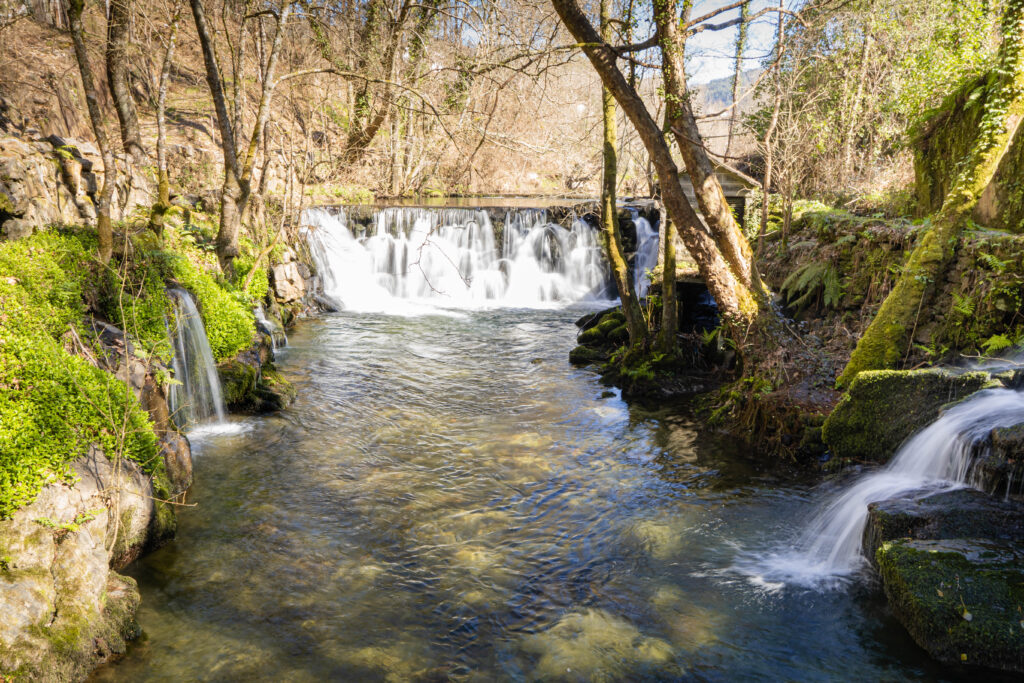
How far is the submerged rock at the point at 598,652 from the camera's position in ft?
13.8

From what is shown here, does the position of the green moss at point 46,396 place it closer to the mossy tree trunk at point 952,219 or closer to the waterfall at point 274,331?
the waterfall at point 274,331

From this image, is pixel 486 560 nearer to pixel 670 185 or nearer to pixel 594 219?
pixel 670 185

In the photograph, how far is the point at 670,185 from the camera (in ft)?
26.6

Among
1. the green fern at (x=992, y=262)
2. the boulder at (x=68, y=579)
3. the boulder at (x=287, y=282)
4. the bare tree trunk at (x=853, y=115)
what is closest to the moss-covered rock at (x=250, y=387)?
the boulder at (x=68, y=579)

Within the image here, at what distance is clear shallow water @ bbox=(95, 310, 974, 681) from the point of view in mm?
4312

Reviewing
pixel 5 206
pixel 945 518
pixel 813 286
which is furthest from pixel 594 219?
pixel 945 518

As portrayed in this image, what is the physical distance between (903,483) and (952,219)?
12.2 ft

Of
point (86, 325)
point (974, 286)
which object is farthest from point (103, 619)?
point (974, 286)

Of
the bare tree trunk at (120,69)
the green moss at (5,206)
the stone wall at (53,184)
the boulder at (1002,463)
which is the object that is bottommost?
the boulder at (1002,463)

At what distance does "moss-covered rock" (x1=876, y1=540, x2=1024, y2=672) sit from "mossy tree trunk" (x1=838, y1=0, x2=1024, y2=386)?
3.58m

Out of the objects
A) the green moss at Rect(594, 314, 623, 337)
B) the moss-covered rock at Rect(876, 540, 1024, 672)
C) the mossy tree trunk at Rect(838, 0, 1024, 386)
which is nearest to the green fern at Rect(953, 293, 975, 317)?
the mossy tree trunk at Rect(838, 0, 1024, 386)

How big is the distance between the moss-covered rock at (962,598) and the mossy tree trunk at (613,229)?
6.19 meters

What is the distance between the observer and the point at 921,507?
4.90 meters

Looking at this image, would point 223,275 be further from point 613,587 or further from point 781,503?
point 781,503
